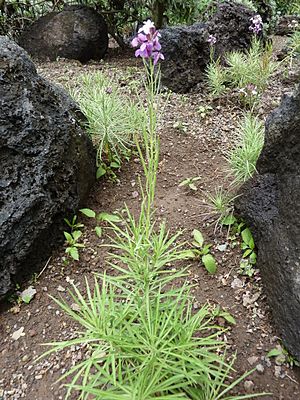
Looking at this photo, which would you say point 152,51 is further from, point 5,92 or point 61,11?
point 61,11

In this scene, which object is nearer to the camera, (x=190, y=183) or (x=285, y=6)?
(x=190, y=183)

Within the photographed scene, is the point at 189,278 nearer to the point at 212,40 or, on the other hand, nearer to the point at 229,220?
the point at 229,220

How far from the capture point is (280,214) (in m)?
2.01

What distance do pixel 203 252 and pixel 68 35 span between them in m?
4.88

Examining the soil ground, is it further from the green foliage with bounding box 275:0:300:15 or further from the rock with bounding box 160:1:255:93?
the green foliage with bounding box 275:0:300:15

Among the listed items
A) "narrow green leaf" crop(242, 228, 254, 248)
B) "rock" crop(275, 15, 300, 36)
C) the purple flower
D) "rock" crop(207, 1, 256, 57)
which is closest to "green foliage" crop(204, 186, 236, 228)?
"narrow green leaf" crop(242, 228, 254, 248)

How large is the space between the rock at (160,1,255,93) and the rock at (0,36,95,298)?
2.03m

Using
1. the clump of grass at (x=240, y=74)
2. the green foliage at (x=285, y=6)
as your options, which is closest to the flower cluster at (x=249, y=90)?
the clump of grass at (x=240, y=74)

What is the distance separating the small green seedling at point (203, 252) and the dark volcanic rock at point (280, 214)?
0.83 feet

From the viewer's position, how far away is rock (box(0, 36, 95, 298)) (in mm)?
2164

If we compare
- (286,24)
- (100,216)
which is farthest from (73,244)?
(286,24)

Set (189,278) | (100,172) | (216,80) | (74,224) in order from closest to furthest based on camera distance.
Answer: (189,278), (74,224), (100,172), (216,80)

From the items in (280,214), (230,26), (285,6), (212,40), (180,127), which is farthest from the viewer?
(285,6)

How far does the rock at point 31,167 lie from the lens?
216 cm
